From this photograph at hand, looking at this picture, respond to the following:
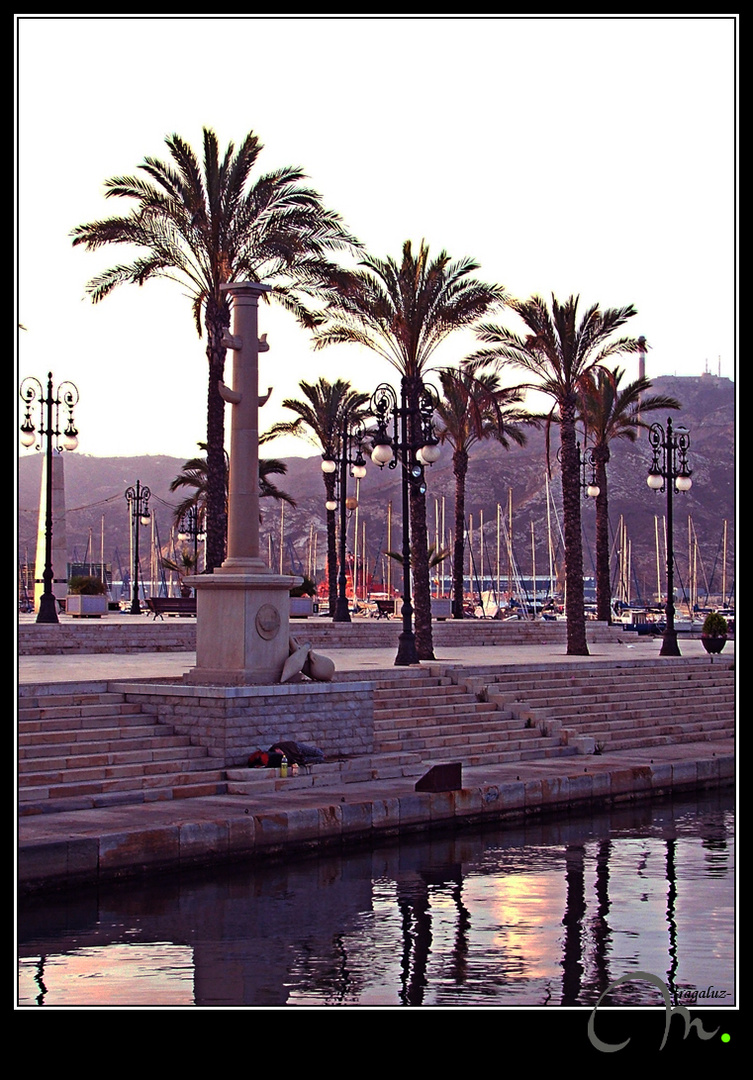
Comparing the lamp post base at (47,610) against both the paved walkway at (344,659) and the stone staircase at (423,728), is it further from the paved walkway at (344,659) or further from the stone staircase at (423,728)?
the stone staircase at (423,728)

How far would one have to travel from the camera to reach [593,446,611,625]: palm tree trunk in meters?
42.3

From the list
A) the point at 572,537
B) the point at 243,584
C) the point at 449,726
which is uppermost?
the point at 572,537

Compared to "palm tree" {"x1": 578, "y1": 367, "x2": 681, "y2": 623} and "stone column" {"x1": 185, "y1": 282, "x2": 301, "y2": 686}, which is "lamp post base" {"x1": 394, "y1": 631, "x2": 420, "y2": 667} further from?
"palm tree" {"x1": 578, "y1": 367, "x2": 681, "y2": 623}

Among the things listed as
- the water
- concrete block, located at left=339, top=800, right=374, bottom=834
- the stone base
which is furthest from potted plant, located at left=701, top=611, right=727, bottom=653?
concrete block, located at left=339, top=800, right=374, bottom=834

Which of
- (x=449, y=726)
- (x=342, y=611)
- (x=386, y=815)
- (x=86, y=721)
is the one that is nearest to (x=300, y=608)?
(x=342, y=611)

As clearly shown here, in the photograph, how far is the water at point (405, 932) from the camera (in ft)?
29.1

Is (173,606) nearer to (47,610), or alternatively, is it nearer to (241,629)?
(47,610)

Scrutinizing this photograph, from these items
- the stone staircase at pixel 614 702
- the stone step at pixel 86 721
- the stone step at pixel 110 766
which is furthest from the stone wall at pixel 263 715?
the stone staircase at pixel 614 702

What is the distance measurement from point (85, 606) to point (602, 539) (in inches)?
626

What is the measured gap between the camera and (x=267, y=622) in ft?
58.3

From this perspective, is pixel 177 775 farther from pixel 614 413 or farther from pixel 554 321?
pixel 614 413

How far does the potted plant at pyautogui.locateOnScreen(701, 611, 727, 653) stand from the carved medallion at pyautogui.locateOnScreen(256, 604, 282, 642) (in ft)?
53.4

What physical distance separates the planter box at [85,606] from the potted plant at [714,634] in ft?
61.9

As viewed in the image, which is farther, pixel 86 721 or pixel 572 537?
pixel 572 537
